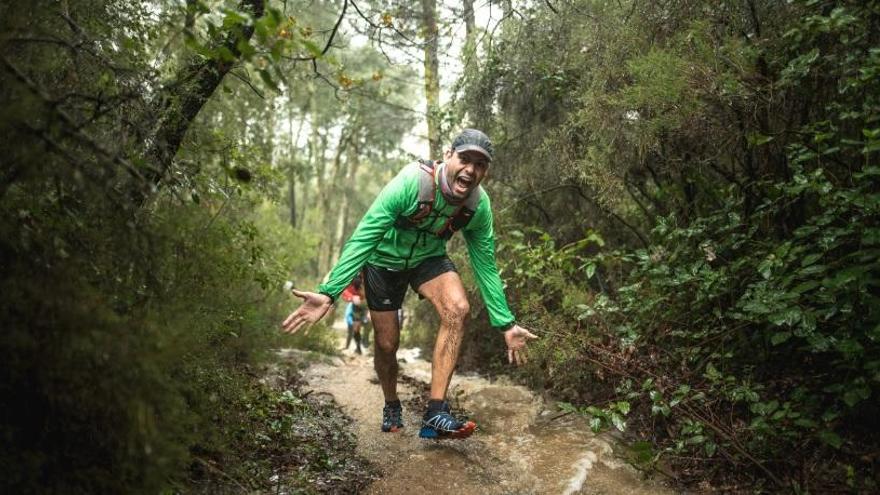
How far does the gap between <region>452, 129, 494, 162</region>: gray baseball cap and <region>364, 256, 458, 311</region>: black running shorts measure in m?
0.88

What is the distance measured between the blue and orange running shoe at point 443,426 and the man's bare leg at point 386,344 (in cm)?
50

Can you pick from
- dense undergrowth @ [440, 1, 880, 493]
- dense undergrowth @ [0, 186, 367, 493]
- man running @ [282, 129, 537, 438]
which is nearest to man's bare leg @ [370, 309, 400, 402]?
man running @ [282, 129, 537, 438]

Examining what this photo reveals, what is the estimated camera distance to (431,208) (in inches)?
150

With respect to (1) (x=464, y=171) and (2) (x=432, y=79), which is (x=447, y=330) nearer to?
(1) (x=464, y=171)

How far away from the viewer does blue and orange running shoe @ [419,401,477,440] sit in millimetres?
3551

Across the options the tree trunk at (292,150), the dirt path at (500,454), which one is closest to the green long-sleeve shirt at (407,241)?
the dirt path at (500,454)

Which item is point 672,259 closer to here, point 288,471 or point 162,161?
point 288,471

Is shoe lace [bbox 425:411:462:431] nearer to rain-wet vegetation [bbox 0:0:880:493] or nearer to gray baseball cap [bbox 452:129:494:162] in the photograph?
rain-wet vegetation [bbox 0:0:880:493]

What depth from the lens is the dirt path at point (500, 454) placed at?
3135 millimetres

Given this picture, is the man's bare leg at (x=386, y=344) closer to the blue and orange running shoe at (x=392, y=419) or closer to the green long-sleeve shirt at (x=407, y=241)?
the blue and orange running shoe at (x=392, y=419)

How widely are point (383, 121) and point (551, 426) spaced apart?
1581 cm

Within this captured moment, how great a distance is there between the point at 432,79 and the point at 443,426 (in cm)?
742

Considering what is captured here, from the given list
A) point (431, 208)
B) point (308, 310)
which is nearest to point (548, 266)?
point (431, 208)

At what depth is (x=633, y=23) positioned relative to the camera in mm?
4461
